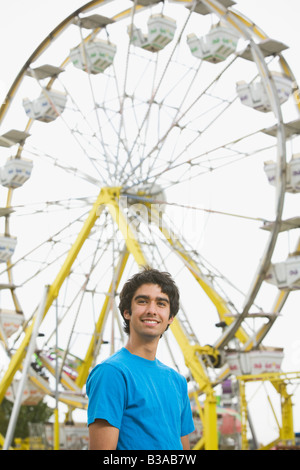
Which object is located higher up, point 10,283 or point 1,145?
point 1,145

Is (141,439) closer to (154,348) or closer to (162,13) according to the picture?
(154,348)

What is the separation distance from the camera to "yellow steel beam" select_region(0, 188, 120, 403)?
21188 mm

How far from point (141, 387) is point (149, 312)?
355 mm

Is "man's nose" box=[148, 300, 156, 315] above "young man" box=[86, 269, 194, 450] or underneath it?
above

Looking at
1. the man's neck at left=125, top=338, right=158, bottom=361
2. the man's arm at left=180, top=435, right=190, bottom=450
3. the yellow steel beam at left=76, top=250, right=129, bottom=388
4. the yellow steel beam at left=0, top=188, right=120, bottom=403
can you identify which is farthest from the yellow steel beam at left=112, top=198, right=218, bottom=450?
the man's neck at left=125, top=338, right=158, bottom=361

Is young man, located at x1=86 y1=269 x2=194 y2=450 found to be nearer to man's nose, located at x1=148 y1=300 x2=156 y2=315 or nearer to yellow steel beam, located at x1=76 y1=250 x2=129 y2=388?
man's nose, located at x1=148 y1=300 x2=156 y2=315

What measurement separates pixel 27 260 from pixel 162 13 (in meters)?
8.13

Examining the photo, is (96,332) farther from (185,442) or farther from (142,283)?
(142,283)

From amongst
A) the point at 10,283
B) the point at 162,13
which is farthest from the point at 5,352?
the point at 162,13

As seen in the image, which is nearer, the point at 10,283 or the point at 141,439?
the point at 141,439

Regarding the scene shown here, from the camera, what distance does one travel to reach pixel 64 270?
885 inches

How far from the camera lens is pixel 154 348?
3.43m

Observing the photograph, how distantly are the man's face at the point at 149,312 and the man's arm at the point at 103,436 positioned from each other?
0.46m
